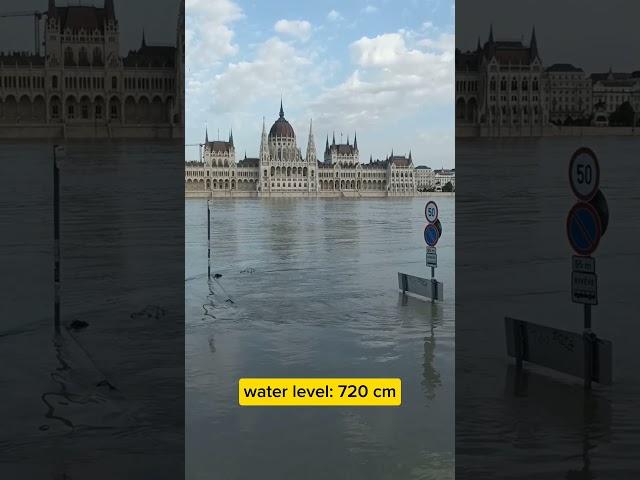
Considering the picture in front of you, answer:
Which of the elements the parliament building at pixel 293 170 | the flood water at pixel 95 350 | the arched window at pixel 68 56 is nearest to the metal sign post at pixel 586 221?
the flood water at pixel 95 350

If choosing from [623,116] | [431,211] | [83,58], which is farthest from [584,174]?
[623,116]

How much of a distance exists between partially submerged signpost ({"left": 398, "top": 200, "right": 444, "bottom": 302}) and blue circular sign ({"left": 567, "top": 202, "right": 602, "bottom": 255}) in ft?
4.66

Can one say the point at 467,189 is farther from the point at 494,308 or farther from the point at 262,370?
the point at 262,370

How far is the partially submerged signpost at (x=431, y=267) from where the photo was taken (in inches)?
119

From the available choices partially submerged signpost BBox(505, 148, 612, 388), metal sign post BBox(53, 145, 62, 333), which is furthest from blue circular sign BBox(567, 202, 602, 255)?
metal sign post BBox(53, 145, 62, 333)

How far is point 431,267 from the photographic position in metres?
3.41

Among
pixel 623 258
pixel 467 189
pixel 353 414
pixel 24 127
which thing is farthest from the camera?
pixel 467 189

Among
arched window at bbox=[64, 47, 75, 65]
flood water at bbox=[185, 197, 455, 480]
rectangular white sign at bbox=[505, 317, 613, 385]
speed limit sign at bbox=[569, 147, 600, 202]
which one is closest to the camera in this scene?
flood water at bbox=[185, 197, 455, 480]

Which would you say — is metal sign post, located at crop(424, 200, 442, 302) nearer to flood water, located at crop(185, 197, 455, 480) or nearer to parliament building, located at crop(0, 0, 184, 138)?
flood water, located at crop(185, 197, 455, 480)

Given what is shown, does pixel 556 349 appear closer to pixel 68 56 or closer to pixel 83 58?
pixel 68 56

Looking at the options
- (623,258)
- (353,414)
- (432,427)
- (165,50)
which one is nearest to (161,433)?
(353,414)

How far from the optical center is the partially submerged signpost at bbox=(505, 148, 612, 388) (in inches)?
58.1

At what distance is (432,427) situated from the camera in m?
1.42

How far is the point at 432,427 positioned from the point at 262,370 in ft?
2.44
